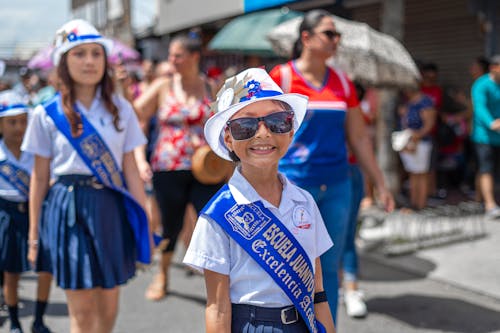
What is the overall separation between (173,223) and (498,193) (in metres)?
6.04

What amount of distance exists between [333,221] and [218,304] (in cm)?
174

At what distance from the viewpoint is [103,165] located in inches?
136

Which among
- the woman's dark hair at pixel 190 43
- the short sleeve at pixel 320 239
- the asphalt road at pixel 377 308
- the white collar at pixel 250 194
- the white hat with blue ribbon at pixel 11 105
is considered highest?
the woman's dark hair at pixel 190 43

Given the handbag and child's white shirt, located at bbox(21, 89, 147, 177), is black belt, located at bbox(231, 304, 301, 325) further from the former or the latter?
the handbag

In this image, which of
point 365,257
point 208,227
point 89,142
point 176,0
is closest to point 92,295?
point 89,142

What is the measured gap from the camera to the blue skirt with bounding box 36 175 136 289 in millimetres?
3352

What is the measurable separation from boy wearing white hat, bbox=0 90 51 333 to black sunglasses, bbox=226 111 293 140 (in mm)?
2464

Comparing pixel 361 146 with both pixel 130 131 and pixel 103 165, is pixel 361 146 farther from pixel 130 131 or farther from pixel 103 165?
pixel 103 165

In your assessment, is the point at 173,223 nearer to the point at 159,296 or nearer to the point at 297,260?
the point at 159,296

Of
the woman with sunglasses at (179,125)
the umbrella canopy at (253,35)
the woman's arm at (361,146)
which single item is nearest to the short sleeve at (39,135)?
the woman with sunglasses at (179,125)

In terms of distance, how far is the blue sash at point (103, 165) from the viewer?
339cm

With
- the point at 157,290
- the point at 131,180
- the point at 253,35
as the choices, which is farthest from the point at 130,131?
the point at 253,35

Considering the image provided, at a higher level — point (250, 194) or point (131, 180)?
point (250, 194)

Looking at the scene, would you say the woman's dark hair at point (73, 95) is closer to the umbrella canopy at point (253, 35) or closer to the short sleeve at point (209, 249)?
the short sleeve at point (209, 249)
